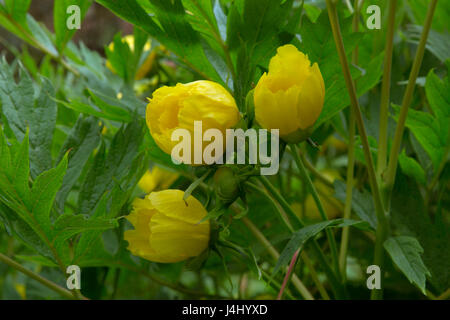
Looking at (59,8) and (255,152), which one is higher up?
(59,8)

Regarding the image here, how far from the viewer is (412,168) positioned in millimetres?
365

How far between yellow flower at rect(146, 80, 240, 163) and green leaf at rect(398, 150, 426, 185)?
0.51ft

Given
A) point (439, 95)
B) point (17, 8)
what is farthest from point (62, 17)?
point (439, 95)

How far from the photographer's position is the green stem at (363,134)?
0.25 metres

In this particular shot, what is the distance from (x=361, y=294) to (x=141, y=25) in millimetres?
Result: 260

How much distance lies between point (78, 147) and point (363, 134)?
0.62 feet

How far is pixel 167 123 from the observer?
10.1 inches

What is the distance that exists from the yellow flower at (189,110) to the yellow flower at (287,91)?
0.05 ft

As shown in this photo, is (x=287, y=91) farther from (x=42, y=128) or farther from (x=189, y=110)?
(x=42, y=128)

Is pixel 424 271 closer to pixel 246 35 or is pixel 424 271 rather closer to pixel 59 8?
pixel 246 35

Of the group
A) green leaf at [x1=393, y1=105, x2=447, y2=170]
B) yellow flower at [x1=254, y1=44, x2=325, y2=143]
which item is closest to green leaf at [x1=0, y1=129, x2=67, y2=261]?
yellow flower at [x1=254, y1=44, x2=325, y2=143]

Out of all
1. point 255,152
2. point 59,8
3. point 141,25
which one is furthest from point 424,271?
point 59,8

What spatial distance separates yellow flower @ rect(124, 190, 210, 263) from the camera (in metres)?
0.27

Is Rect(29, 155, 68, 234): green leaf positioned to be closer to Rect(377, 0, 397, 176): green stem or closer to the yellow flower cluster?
the yellow flower cluster
